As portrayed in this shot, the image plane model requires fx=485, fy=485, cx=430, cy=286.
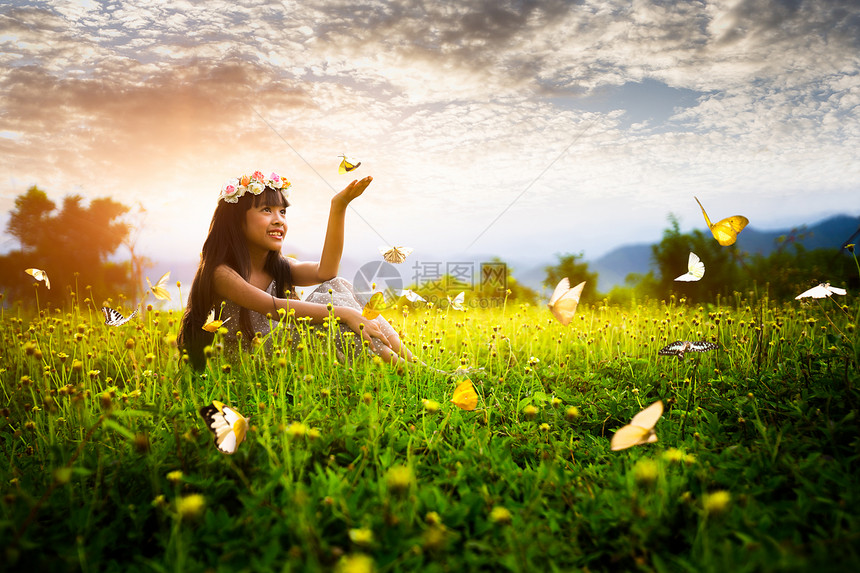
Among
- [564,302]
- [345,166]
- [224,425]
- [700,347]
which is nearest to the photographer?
[224,425]

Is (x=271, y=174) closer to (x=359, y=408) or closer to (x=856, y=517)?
(x=359, y=408)

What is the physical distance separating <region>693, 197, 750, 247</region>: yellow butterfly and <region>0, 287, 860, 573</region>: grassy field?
702 mm

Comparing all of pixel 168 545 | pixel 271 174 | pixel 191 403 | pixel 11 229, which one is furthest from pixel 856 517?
pixel 11 229

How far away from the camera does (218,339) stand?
7.02ft

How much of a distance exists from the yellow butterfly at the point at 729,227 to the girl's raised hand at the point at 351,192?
234cm

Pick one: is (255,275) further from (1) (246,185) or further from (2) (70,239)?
(2) (70,239)

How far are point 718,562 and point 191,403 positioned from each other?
2.41m

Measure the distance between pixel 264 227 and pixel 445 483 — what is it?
2.76m

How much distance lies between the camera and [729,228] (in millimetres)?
2590

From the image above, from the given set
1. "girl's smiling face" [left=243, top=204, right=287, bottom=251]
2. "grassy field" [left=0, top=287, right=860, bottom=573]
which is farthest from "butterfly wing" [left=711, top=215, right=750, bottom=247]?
"girl's smiling face" [left=243, top=204, right=287, bottom=251]

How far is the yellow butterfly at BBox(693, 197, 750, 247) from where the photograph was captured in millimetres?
2527

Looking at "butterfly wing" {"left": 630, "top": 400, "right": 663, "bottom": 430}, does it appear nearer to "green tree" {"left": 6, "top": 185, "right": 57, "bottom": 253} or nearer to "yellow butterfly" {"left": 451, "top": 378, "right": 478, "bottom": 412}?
"yellow butterfly" {"left": 451, "top": 378, "right": 478, "bottom": 412}

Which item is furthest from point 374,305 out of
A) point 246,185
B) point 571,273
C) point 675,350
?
point 571,273

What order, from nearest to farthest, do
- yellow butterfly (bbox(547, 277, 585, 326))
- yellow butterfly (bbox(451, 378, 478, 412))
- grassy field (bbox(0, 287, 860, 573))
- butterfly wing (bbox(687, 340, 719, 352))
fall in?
grassy field (bbox(0, 287, 860, 573)) → yellow butterfly (bbox(451, 378, 478, 412)) → yellow butterfly (bbox(547, 277, 585, 326)) → butterfly wing (bbox(687, 340, 719, 352))
